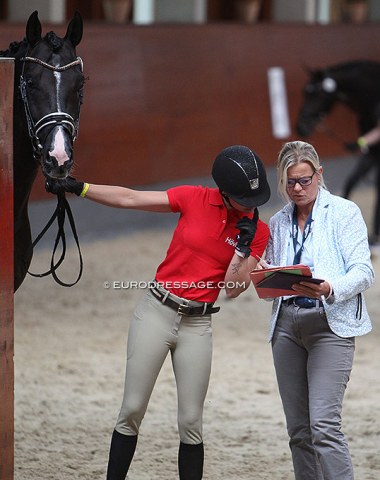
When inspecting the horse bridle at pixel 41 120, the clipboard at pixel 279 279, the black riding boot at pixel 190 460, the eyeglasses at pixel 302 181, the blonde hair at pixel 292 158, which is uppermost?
the horse bridle at pixel 41 120

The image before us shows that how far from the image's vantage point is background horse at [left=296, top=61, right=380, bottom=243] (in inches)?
427

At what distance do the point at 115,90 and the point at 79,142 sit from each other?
76 centimetres

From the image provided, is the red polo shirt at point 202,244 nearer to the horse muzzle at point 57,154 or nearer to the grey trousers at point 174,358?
the grey trousers at point 174,358

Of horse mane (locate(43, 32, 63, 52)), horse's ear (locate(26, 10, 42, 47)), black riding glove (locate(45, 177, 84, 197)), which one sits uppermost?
horse's ear (locate(26, 10, 42, 47))

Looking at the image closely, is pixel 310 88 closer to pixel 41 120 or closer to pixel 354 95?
pixel 354 95

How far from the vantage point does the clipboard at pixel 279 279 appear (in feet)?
12.0

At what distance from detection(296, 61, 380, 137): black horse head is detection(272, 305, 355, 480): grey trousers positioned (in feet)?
23.8

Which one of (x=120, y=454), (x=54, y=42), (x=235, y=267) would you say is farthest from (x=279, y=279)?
(x=54, y=42)

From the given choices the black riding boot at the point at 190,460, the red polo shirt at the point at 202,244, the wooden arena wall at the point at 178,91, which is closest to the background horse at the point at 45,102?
the red polo shirt at the point at 202,244

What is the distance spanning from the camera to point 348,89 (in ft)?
36.0

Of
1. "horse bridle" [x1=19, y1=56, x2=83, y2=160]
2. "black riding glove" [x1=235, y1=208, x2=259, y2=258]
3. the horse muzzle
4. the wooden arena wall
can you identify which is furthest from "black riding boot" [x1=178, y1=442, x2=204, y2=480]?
the wooden arena wall

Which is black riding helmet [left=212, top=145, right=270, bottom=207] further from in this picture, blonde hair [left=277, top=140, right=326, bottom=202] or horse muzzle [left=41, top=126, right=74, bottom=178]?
horse muzzle [left=41, top=126, right=74, bottom=178]

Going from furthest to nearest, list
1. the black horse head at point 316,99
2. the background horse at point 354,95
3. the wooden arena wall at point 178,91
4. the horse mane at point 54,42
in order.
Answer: the black horse head at point 316,99, the background horse at point 354,95, the wooden arena wall at point 178,91, the horse mane at point 54,42

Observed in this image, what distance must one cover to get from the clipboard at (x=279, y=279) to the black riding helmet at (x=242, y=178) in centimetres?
25
